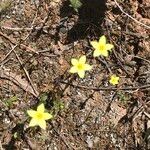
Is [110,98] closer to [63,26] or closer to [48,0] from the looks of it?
[63,26]

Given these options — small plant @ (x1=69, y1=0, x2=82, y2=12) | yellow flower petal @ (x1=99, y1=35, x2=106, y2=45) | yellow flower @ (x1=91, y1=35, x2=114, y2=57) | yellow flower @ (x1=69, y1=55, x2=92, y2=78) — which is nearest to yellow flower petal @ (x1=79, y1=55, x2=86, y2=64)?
yellow flower @ (x1=69, y1=55, x2=92, y2=78)

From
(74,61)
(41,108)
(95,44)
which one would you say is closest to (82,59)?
(74,61)

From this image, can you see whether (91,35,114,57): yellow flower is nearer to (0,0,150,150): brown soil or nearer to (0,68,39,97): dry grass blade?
(0,0,150,150): brown soil

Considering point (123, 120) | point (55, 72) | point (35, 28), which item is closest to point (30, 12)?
point (35, 28)

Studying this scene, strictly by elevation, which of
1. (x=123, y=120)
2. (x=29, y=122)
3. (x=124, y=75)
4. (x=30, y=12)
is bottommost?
(x=29, y=122)

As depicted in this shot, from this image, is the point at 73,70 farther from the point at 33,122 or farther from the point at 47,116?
the point at 33,122
